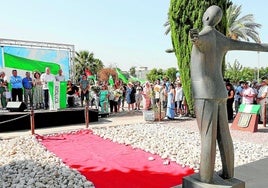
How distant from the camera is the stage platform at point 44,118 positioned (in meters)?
10.0

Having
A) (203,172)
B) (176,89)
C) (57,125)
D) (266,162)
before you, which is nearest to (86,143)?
(57,125)

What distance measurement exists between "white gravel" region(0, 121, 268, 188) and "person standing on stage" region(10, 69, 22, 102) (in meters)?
4.31

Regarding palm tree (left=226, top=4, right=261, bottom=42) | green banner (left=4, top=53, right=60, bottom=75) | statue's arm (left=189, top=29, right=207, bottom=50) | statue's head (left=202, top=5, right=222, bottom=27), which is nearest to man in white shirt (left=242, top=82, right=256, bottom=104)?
statue's head (left=202, top=5, right=222, bottom=27)

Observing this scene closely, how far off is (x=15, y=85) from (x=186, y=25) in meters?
7.66

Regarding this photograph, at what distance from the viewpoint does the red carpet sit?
A: 4807 millimetres

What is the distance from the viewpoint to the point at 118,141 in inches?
313

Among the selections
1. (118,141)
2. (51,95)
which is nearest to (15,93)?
(51,95)

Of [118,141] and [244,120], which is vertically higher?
[244,120]

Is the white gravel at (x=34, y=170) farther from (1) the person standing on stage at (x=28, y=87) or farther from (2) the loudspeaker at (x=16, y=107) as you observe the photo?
(1) the person standing on stage at (x=28, y=87)

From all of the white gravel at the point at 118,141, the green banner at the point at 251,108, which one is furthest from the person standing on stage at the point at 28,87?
the green banner at the point at 251,108

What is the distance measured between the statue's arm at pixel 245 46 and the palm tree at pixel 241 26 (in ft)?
88.8

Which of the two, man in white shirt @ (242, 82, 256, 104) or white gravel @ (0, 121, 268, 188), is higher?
man in white shirt @ (242, 82, 256, 104)

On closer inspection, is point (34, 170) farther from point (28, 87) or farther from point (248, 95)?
point (248, 95)

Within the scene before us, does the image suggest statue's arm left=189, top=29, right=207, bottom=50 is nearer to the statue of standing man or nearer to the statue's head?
the statue of standing man
